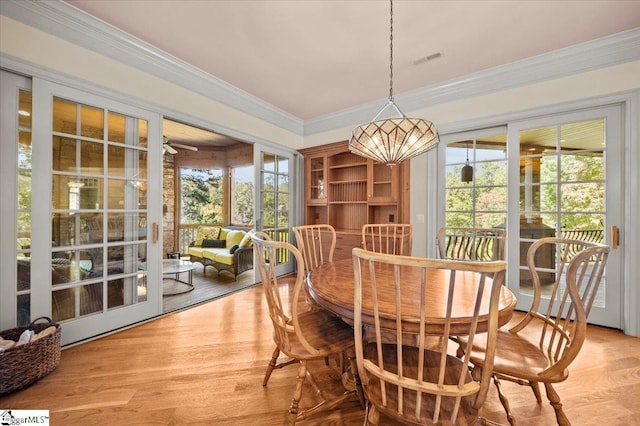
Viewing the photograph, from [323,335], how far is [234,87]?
10.7ft

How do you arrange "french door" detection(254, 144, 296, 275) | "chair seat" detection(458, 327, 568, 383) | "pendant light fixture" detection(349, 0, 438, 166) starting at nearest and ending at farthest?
"chair seat" detection(458, 327, 568, 383) → "pendant light fixture" detection(349, 0, 438, 166) → "french door" detection(254, 144, 296, 275)

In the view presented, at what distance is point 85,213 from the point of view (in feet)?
7.65

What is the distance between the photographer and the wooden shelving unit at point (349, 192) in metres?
3.80

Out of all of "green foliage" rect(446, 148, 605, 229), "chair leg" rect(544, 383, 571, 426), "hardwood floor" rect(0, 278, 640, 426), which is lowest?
"hardwood floor" rect(0, 278, 640, 426)

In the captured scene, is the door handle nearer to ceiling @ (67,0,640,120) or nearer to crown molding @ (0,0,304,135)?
ceiling @ (67,0,640,120)

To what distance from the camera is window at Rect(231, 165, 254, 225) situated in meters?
6.70

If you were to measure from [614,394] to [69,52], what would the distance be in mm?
4677

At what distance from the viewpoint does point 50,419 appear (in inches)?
57.4

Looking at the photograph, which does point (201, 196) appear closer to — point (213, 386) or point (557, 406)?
point (213, 386)

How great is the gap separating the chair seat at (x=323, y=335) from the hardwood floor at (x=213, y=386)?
42 cm

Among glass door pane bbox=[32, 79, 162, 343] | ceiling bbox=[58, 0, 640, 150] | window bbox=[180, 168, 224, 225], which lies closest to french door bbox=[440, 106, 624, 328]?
ceiling bbox=[58, 0, 640, 150]

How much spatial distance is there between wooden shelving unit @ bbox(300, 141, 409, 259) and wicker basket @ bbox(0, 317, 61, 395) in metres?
3.16

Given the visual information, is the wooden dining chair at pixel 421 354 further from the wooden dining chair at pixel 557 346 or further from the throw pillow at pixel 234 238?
the throw pillow at pixel 234 238

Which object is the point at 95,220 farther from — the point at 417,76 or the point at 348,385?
the point at 417,76
